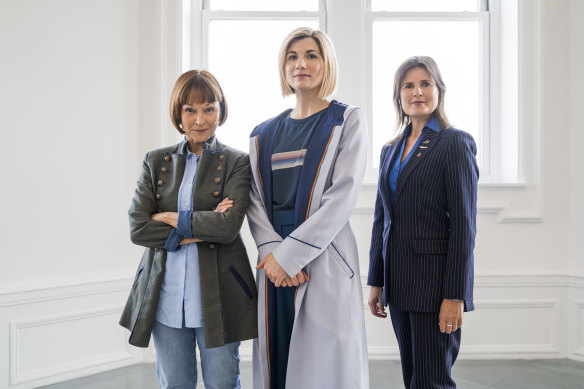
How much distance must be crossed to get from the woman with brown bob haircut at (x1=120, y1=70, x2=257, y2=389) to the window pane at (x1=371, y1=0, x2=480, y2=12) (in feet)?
6.68

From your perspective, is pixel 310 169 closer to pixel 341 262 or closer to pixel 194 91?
pixel 341 262

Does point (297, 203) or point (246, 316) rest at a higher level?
point (297, 203)

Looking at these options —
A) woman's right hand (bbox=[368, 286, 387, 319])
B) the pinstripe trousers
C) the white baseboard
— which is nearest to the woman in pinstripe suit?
the pinstripe trousers

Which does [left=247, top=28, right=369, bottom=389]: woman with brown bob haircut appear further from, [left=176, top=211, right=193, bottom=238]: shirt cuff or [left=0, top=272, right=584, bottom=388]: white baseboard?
[left=0, top=272, right=584, bottom=388]: white baseboard

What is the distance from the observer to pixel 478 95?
316 cm

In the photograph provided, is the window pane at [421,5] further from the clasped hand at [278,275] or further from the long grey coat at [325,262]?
the clasped hand at [278,275]

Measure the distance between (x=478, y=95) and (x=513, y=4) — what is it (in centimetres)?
61

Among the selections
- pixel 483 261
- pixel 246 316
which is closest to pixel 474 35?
pixel 483 261

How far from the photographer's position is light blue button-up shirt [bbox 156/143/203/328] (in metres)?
1.42

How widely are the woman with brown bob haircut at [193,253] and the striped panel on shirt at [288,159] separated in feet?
0.37

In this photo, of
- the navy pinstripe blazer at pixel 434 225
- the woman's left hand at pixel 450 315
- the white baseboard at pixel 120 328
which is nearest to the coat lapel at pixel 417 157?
the navy pinstripe blazer at pixel 434 225

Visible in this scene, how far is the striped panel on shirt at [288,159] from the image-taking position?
147 centimetres

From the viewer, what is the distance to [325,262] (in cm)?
144

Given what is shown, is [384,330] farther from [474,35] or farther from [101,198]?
[474,35]
